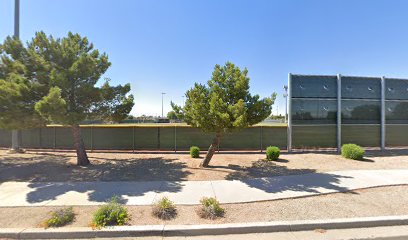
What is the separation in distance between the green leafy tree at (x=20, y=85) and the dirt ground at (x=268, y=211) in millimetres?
4635

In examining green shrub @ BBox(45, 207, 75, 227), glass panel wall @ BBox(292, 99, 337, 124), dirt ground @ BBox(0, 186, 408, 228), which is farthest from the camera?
glass panel wall @ BBox(292, 99, 337, 124)

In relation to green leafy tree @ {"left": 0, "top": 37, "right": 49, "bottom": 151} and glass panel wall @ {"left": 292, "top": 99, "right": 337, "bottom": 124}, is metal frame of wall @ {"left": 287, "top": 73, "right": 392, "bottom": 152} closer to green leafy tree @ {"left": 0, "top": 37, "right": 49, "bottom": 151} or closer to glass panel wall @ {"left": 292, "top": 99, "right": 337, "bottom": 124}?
glass panel wall @ {"left": 292, "top": 99, "right": 337, "bottom": 124}

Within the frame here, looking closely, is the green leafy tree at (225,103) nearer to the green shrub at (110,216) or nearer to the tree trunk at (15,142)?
the green shrub at (110,216)

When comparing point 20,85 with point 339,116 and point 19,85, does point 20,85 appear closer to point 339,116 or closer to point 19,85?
point 19,85

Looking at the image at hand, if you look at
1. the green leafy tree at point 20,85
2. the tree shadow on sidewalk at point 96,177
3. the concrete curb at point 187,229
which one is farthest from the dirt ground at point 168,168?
the concrete curb at point 187,229

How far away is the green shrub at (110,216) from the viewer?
401 centimetres

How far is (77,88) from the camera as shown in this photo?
8203mm

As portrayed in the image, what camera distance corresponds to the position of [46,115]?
691cm

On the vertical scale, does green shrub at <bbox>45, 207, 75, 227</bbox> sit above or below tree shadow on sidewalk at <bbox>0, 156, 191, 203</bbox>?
above

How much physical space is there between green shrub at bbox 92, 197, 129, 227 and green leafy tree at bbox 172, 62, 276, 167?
4145mm

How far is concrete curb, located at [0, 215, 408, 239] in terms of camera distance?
3771 millimetres

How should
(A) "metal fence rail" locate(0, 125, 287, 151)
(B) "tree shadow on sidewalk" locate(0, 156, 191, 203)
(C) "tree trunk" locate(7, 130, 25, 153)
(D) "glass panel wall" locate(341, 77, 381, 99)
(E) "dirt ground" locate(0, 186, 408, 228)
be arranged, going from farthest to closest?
1. (D) "glass panel wall" locate(341, 77, 381, 99)
2. (A) "metal fence rail" locate(0, 125, 287, 151)
3. (C) "tree trunk" locate(7, 130, 25, 153)
4. (B) "tree shadow on sidewalk" locate(0, 156, 191, 203)
5. (E) "dirt ground" locate(0, 186, 408, 228)

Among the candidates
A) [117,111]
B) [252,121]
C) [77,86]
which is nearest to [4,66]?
[77,86]

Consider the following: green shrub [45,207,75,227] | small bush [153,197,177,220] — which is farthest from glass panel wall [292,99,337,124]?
green shrub [45,207,75,227]
